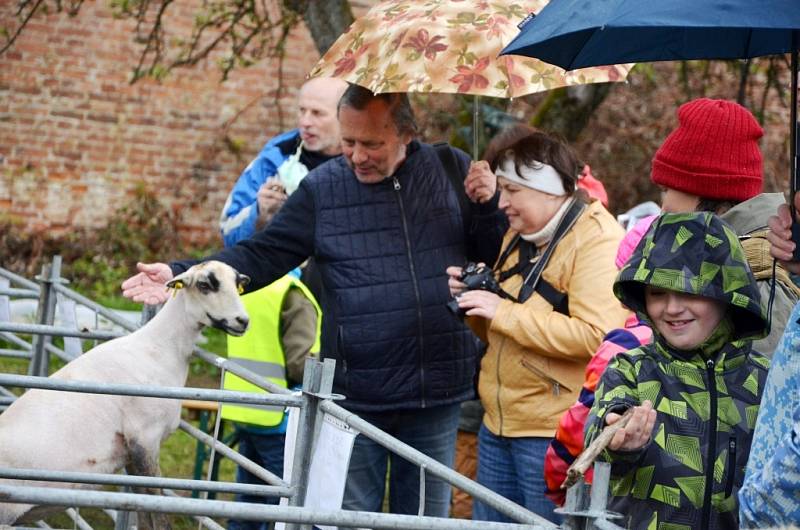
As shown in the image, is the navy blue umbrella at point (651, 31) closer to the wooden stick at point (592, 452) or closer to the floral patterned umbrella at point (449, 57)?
the floral patterned umbrella at point (449, 57)

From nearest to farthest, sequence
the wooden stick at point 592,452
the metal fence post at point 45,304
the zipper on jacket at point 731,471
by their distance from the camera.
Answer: the wooden stick at point 592,452, the zipper on jacket at point 731,471, the metal fence post at point 45,304

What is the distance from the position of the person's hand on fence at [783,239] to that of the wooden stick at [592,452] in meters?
0.53

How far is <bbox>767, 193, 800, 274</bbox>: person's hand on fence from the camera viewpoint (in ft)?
8.61

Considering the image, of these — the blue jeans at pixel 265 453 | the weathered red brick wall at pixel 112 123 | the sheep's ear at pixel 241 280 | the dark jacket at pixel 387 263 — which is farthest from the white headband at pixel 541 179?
the weathered red brick wall at pixel 112 123

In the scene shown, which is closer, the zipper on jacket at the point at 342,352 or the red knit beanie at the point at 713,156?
the red knit beanie at the point at 713,156

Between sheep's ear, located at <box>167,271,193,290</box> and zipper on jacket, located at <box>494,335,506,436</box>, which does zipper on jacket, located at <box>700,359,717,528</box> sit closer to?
zipper on jacket, located at <box>494,335,506,436</box>

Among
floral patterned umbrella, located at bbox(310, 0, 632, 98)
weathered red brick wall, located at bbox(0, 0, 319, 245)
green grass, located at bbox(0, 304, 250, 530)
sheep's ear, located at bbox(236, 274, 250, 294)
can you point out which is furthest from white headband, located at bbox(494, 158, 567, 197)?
weathered red brick wall, located at bbox(0, 0, 319, 245)

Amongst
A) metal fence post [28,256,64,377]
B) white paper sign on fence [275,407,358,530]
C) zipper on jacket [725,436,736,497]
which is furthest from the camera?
metal fence post [28,256,64,377]

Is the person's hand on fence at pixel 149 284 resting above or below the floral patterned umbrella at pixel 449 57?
below

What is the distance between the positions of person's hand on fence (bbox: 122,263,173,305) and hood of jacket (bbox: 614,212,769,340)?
6.05 feet

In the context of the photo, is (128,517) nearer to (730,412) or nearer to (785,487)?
(730,412)

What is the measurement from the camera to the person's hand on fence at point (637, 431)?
2344 millimetres

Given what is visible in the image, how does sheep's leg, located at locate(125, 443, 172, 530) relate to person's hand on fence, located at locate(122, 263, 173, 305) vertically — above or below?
below

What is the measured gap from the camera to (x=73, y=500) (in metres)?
1.97
